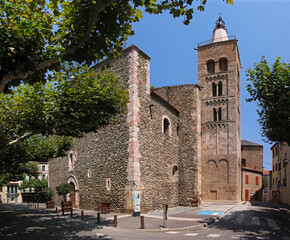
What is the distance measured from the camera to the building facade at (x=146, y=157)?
579 inches

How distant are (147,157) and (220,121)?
18.1 m

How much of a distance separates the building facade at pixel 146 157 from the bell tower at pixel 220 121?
0.12m

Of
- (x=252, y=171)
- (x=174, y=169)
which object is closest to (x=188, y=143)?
(x=174, y=169)

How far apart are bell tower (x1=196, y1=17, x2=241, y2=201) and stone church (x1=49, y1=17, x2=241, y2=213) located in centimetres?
12

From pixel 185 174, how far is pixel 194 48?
68.3 ft

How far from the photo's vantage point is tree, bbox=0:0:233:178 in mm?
5758

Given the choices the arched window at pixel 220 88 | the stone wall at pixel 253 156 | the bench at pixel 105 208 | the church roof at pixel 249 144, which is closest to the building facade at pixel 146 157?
the bench at pixel 105 208

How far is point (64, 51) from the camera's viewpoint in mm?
6383

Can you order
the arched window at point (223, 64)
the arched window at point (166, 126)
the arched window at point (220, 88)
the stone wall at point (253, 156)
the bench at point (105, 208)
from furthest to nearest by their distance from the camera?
the stone wall at point (253, 156) < the arched window at point (223, 64) < the arched window at point (220, 88) < the arched window at point (166, 126) < the bench at point (105, 208)

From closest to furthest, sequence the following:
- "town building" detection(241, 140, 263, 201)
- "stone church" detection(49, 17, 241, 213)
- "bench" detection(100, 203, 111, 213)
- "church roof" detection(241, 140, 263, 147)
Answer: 1. "bench" detection(100, 203, 111, 213)
2. "stone church" detection(49, 17, 241, 213)
3. "town building" detection(241, 140, 263, 201)
4. "church roof" detection(241, 140, 263, 147)

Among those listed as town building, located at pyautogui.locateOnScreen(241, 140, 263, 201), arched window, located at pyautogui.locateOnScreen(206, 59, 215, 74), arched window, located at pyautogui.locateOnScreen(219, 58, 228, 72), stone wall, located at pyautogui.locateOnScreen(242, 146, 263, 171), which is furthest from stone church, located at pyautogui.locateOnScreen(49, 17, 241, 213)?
stone wall, located at pyautogui.locateOnScreen(242, 146, 263, 171)

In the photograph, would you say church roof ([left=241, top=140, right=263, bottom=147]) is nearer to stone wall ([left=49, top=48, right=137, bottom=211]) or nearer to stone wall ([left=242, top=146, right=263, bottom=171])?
stone wall ([left=242, top=146, right=263, bottom=171])

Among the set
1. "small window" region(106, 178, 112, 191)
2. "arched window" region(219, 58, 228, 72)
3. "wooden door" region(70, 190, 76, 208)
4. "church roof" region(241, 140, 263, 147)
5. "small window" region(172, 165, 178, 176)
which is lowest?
"wooden door" region(70, 190, 76, 208)

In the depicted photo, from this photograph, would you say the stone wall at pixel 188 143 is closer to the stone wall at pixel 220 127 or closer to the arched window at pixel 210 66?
the stone wall at pixel 220 127
